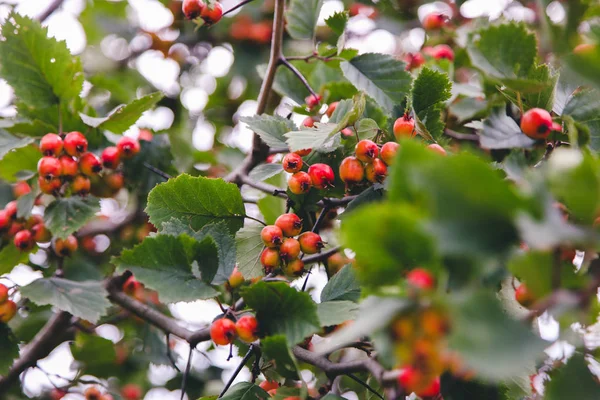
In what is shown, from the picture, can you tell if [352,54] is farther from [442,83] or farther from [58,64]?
[58,64]

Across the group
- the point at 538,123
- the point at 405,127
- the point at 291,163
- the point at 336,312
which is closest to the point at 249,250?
the point at 291,163

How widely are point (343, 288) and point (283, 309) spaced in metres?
0.18

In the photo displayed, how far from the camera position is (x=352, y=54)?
1521 millimetres

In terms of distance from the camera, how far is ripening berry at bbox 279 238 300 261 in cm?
117

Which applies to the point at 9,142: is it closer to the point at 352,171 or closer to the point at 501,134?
the point at 352,171

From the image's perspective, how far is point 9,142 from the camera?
159cm

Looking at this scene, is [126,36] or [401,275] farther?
[126,36]

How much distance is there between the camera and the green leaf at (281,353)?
0.91 m

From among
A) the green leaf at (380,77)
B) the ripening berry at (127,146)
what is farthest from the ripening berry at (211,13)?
the ripening berry at (127,146)

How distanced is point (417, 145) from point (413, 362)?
0.24 metres

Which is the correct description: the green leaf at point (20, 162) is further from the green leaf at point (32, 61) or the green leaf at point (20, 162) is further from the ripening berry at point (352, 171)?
the ripening berry at point (352, 171)

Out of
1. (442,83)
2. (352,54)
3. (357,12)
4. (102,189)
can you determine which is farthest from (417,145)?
(357,12)

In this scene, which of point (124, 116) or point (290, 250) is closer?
point (290, 250)

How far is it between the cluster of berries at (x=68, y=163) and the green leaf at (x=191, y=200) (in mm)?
478
